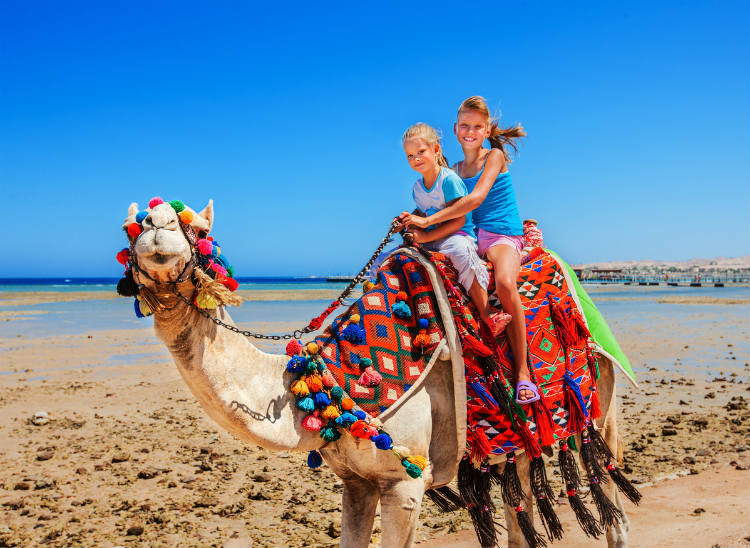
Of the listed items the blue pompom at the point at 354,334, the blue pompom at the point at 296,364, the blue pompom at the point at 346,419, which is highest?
the blue pompom at the point at 354,334

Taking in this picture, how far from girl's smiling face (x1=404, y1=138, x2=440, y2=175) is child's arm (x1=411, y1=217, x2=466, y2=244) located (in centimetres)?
32

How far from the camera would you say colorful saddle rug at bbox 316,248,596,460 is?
3.00m

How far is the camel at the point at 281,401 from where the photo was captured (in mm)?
2504

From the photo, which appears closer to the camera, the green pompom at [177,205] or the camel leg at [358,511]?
the green pompom at [177,205]

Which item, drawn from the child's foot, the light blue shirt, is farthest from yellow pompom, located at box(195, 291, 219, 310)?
the child's foot

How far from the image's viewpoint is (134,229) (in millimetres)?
2449

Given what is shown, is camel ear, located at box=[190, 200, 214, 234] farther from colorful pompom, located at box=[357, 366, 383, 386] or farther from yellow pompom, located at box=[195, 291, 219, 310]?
colorful pompom, located at box=[357, 366, 383, 386]

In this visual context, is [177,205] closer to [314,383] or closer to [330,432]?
[314,383]

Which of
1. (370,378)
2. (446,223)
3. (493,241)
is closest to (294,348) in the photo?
(370,378)

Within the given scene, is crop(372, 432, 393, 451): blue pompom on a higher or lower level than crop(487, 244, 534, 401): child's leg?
lower

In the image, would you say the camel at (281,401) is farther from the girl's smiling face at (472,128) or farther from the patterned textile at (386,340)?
the girl's smiling face at (472,128)

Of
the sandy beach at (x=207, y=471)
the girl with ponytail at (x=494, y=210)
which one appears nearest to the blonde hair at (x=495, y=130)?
the girl with ponytail at (x=494, y=210)

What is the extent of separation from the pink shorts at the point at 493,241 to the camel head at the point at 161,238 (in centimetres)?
180

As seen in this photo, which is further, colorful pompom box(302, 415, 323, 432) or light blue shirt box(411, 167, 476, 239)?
light blue shirt box(411, 167, 476, 239)
